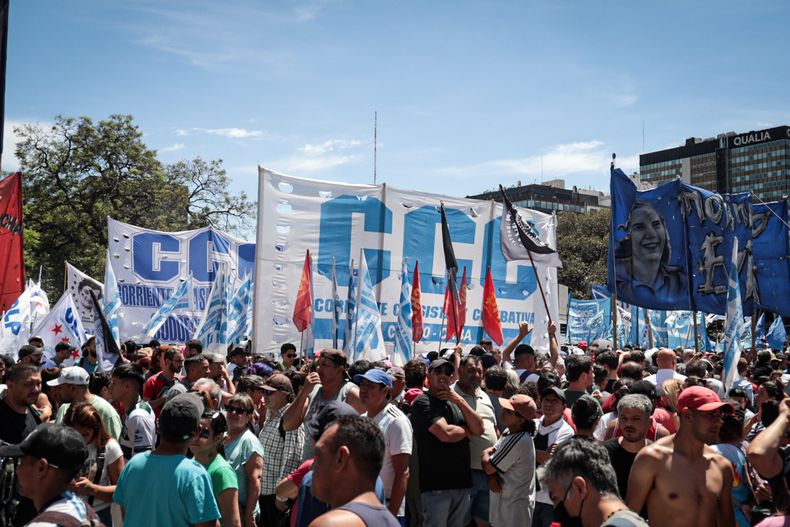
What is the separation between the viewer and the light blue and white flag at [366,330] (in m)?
13.7

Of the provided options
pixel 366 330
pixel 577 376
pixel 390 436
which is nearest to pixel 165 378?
pixel 390 436

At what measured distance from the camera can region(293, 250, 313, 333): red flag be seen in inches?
586

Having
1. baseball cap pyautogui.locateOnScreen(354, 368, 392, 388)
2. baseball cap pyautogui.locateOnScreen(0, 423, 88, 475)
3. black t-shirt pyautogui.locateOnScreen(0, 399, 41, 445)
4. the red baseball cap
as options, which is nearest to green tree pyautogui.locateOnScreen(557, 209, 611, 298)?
baseball cap pyautogui.locateOnScreen(354, 368, 392, 388)

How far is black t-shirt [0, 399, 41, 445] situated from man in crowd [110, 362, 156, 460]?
70cm

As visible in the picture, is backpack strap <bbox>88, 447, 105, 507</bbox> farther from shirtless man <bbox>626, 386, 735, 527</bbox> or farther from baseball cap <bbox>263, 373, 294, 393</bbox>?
shirtless man <bbox>626, 386, 735, 527</bbox>

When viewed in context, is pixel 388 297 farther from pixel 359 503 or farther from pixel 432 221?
pixel 359 503

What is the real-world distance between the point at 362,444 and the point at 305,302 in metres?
12.0

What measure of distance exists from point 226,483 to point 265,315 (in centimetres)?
1112

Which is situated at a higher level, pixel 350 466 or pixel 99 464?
pixel 350 466

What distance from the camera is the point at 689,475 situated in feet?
14.7

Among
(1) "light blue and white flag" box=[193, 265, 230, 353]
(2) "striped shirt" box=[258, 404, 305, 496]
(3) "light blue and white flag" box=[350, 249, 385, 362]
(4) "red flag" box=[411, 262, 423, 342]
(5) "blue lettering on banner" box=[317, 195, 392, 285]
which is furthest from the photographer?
(5) "blue lettering on banner" box=[317, 195, 392, 285]

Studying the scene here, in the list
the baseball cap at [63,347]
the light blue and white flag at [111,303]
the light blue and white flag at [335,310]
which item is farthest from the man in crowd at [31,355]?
the light blue and white flag at [335,310]

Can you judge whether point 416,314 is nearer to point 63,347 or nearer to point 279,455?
point 63,347

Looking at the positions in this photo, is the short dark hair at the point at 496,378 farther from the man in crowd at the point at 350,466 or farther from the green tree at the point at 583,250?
the green tree at the point at 583,250
